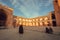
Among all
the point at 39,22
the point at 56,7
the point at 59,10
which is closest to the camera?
the point at 59,10

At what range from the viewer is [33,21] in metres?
49.5

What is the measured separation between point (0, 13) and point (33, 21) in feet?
70.5

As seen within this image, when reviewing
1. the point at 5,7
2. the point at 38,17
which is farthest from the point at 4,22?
the point at 38,17

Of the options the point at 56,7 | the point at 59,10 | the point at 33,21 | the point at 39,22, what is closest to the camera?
the point at 59,10

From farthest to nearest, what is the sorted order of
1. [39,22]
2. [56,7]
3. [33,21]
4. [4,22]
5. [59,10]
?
[33,21] → [39,22] → [4,22] → [56,7] → [59,10]

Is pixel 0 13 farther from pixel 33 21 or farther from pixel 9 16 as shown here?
pixel 33 21

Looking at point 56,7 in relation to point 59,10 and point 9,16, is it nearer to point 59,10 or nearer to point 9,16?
point 59,10

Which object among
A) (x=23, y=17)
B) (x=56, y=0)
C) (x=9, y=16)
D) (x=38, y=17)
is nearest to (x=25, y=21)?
(x=23, y=17)

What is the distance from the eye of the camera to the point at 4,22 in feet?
103

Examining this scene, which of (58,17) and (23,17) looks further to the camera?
(23,17)

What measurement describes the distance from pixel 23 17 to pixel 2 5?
19446mm

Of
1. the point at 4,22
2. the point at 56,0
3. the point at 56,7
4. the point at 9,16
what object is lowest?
the point at 4,22

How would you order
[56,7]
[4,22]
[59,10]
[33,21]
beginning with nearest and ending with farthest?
[59,10], [56,7], [4,22], [33,21]

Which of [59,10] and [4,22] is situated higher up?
[59,10]
